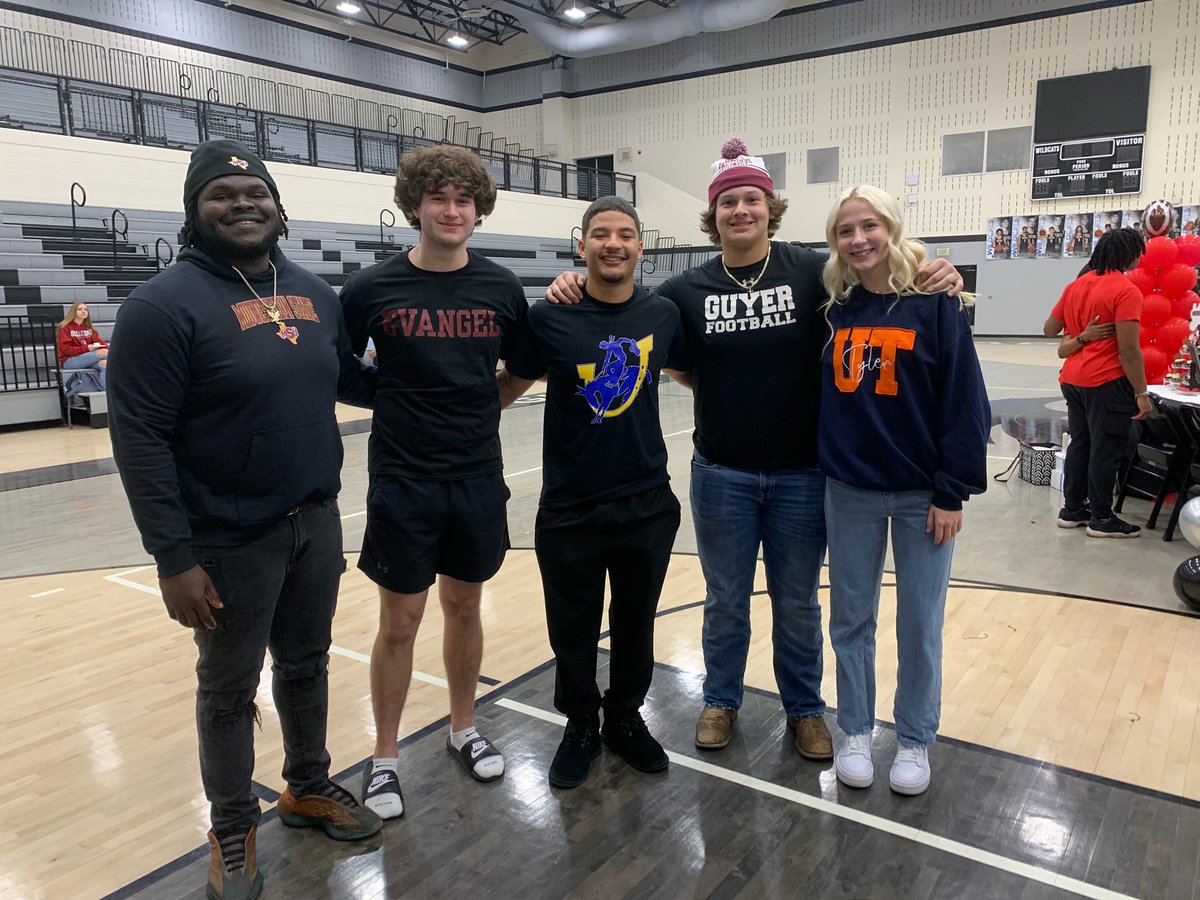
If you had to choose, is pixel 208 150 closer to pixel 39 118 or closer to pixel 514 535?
pixel 514 535

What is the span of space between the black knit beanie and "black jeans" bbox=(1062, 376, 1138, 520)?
14.9 ft

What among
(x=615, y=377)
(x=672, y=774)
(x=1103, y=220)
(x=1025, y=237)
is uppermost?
(x=1103, y=220)

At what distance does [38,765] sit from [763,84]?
20.7 m

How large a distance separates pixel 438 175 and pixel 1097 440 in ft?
13.7

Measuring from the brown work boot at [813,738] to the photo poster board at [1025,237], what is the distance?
1786 centimetres

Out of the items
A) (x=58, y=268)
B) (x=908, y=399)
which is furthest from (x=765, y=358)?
(x=58, y=268)

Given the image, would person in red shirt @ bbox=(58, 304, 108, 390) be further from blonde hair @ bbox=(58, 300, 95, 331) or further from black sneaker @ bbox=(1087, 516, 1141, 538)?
black sneaker @ bbox=(1087, 516, 1141, 538)

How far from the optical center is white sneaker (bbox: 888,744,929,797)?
7.79 feet

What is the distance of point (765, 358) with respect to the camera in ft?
8.00

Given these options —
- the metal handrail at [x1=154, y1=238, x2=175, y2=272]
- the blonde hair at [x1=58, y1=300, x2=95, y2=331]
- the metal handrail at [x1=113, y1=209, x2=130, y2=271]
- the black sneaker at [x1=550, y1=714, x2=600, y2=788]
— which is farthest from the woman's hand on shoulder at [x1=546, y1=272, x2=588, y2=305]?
the metal handrail at [x1=113, y1=209, x2=130, y2=271]

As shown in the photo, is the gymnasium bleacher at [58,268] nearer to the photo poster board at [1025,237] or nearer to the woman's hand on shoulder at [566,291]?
the woman's hand on shoulder at [566,291]

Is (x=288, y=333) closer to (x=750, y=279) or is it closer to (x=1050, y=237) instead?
(x=750, y=279)

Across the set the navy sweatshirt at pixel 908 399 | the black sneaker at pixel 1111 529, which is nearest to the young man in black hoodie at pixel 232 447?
the navy sweatshirt at pixel 908 399

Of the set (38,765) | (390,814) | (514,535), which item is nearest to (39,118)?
(514,535)
